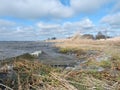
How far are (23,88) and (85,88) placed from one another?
1.30 m

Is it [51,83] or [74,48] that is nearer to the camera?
[51,83]

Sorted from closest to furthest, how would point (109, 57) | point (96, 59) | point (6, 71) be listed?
point (6, 71), point (96, 59), point (109, 57)

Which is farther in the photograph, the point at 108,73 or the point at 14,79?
the point at 108,73

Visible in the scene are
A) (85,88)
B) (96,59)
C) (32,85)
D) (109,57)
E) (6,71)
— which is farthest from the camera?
(109,57)

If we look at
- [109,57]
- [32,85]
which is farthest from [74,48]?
[32,85]

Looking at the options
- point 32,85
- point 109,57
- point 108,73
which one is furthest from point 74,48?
point 32,85

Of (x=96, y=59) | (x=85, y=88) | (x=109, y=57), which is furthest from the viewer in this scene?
(x=109, y=57)

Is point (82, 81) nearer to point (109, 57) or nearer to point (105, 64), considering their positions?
point (105, 64)

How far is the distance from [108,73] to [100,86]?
1.65 metres

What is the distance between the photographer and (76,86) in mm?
4867

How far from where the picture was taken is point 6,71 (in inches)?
250

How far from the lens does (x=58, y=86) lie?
15.6 ft

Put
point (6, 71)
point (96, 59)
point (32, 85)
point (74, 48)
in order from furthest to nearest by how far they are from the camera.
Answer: point (74, 48)
point (96, 59)
point (6, 71)
point (32, 85)

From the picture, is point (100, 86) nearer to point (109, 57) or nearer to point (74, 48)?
point (109, 57)
